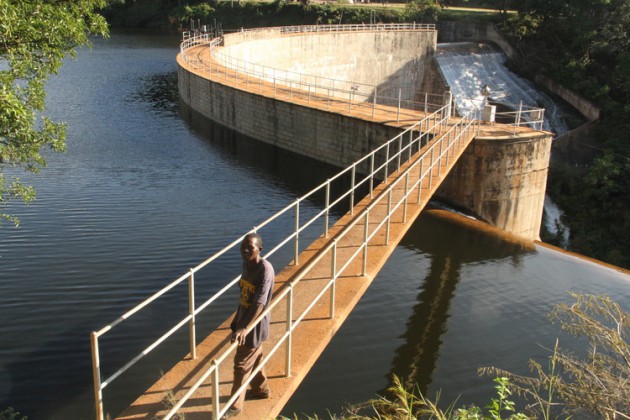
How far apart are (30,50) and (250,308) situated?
6484 millimetres

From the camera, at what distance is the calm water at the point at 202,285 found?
984 cm

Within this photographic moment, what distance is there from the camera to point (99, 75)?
134ft

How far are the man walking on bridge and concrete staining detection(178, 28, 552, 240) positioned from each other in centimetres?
1415

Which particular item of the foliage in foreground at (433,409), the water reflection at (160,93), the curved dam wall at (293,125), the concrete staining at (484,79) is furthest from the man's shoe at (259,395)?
the concrete staining at (484,79)

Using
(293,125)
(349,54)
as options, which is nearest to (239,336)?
(293,125)

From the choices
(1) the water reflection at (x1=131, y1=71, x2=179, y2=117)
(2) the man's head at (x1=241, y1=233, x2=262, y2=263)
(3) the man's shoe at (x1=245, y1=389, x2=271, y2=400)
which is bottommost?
(1) the water reflection at (x1=131, y1=71, x2=179, y2=117)

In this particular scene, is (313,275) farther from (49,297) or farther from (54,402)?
(49,297)

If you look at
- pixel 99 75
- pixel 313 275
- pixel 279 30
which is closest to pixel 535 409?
pixel 313 275

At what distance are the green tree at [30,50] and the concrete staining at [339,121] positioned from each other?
39.4 feet

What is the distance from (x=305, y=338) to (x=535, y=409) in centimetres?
422

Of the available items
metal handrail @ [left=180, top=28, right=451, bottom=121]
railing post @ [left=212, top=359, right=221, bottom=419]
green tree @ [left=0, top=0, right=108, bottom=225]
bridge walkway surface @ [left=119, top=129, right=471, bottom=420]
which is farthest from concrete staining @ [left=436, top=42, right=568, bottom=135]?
railing post @ [left=212, top=359, right=221, bottom=419]

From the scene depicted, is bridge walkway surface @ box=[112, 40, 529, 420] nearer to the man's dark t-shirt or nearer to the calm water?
the man's dark t-shirt

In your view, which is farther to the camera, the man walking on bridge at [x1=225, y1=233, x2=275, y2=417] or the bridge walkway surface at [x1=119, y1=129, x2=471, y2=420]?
the bridge walkway surface at [x1=119, y1=129, x2=471, y2=420]

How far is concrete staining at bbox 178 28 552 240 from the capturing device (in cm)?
1862
